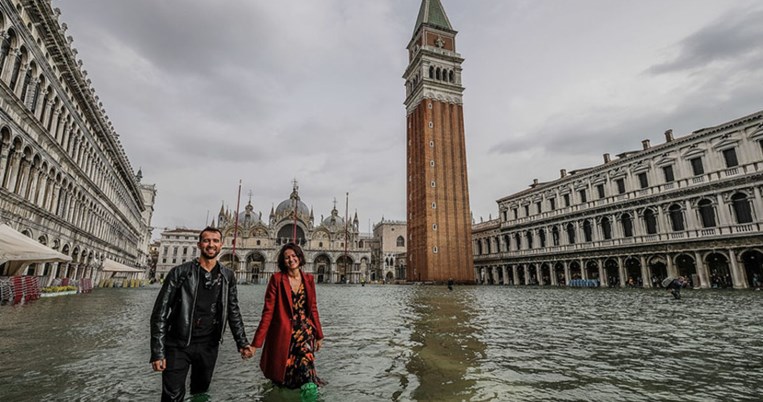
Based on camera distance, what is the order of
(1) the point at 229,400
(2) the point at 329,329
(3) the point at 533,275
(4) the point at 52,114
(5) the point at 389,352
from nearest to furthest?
(1) the point at 229,400
(5) the point at 389,352
(2) the point at 329,329
(4) the point at 52,114
(3) the point at 533,275

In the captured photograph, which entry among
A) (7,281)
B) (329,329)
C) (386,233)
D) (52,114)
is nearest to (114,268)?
(52,114)

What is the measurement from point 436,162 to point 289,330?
146 feet

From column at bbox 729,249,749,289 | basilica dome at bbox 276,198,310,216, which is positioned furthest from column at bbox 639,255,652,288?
basilica dome at bbox 276,198,310,216

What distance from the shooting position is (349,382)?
4.32 m

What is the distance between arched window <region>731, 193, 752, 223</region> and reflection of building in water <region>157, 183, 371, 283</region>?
156 feet

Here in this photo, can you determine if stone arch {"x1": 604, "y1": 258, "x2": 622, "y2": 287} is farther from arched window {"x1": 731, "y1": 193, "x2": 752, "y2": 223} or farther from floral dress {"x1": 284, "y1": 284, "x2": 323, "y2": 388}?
floral dress {"x1": 284, "y1": 284, "x2": 323, "y2": 388}

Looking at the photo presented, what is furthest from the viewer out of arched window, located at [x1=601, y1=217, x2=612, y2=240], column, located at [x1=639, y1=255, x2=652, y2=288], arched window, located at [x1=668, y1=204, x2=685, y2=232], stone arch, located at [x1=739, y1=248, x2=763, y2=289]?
arched window, located at [x1=601, y1=217, x2=612, y2=240]

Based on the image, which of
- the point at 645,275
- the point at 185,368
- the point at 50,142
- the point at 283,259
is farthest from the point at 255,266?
the point at 185,368

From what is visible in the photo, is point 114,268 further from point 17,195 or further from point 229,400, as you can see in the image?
point 229,400

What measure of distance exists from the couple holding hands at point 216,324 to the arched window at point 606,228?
35210 mm

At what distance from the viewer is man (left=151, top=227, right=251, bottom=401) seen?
9.88 feet

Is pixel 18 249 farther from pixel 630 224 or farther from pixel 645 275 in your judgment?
pixel 630 224

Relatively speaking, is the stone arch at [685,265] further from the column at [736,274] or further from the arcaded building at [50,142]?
the arcaded building at [50,142]

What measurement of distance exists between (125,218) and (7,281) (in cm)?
3252
